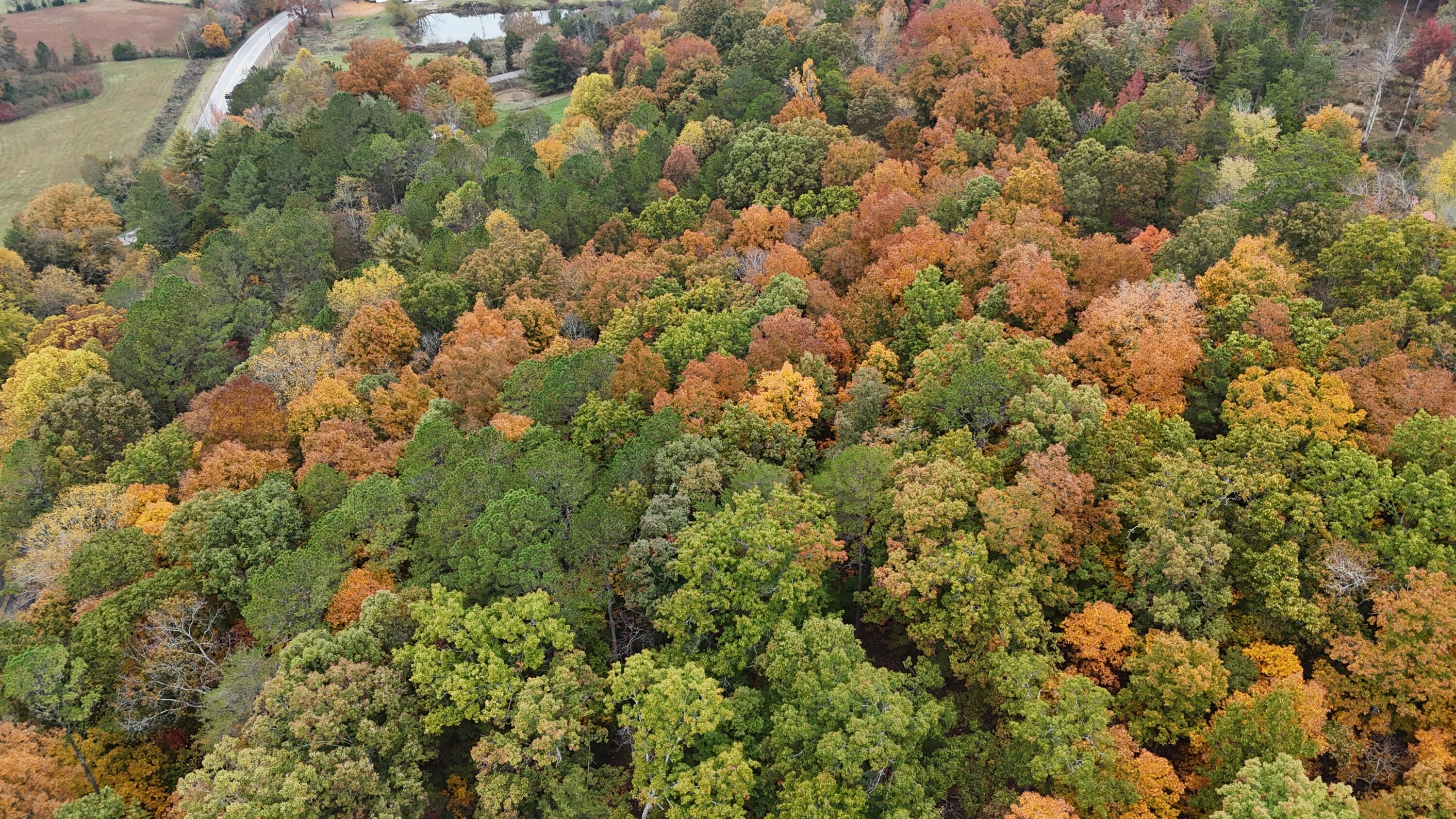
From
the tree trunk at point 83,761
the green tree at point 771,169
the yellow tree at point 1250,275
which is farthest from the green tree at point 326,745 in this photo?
the green tree at point 771,169

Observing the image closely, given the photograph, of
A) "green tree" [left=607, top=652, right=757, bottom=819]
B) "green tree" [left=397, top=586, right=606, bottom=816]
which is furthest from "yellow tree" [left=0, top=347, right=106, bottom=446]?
"green tree" [left=607, top=652, right=757, bottom=819]

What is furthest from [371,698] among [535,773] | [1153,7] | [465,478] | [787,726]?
[1153,7]

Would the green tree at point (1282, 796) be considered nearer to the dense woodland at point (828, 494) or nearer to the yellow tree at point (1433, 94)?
the dense woodland at point (828, 494)

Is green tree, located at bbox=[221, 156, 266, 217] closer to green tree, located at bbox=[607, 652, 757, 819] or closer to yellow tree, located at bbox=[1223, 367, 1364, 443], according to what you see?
green tree, located at bbox=[607, 652, 757, 819]

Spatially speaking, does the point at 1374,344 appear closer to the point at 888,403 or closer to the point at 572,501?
the point at 888,403

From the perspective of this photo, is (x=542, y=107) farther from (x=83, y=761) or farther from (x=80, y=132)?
(x=83, y=761)

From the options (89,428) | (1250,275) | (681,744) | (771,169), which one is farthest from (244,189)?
(1250,275)

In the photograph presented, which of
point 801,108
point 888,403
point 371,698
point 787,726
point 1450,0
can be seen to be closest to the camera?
point 787,726
